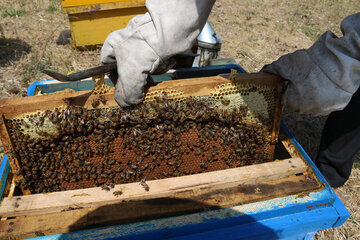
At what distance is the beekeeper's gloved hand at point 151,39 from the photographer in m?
1.68

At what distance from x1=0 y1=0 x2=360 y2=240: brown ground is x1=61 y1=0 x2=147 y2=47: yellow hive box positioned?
462 mm

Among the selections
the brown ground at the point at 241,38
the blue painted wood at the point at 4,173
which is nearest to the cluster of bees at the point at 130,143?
the blue painted wood at the point at 4,173

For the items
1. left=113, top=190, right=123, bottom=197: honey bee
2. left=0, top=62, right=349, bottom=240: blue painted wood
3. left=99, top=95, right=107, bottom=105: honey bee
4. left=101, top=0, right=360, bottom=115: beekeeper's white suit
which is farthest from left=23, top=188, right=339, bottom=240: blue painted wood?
left=99, top=95, right=107, bottom=105: honey bee

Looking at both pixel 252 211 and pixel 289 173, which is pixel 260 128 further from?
pixel 252 211

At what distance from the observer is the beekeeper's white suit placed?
5.53ft

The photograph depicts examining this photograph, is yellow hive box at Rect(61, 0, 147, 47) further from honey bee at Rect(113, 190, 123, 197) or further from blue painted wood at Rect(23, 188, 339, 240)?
blue painted wood at Rect(23, 188, 339, 240)

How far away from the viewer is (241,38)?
6641 millimetres

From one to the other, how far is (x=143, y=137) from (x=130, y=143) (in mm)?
135

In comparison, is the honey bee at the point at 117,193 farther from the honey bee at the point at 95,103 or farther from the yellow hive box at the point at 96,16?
the yellow hive box at the point at 96,16

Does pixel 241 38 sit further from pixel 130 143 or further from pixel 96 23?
pixel 130 143

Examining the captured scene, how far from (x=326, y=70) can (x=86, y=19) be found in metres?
4.47

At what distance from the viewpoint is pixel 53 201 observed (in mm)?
1744

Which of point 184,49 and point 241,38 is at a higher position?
point 184,49

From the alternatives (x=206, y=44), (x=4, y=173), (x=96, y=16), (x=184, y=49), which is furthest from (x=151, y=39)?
(x=96, y=16)
